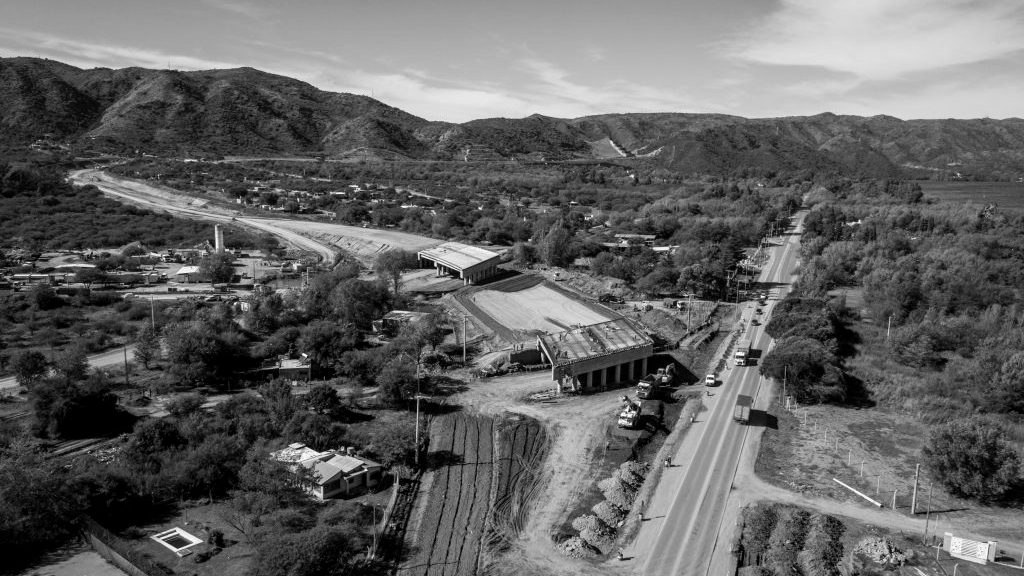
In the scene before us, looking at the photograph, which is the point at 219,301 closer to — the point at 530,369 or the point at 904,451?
the point at 530,369

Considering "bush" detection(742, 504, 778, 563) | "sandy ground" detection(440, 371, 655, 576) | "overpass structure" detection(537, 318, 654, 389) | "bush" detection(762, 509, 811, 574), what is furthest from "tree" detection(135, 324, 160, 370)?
"bush" detection(762, 509, 811, 574)

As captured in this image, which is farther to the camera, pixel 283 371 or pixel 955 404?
pixel 283 371

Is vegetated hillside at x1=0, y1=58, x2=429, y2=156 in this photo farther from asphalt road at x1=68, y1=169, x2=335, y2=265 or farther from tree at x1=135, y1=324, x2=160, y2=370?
tree at x1=135, y1=324, x2=160, y2=370

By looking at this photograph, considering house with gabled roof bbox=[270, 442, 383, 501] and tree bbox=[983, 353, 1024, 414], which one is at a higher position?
tree bbox=[983, 353, 1024, 414]

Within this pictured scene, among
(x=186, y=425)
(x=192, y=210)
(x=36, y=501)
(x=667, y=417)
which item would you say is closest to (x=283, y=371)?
(x=186, y=425)

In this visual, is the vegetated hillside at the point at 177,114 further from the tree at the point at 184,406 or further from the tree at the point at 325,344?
the tree at the point at 184,406

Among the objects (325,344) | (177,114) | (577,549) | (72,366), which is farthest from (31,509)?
(177,114)
